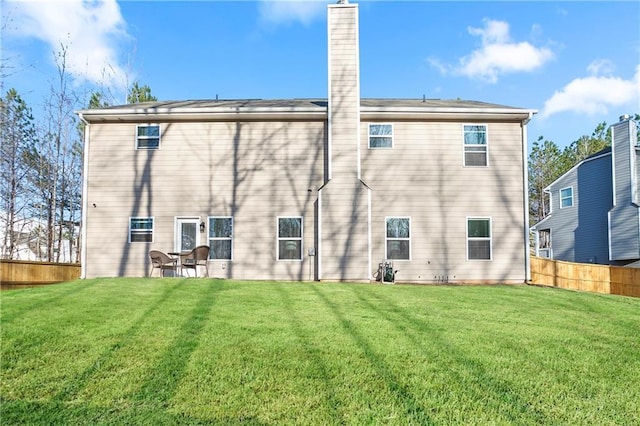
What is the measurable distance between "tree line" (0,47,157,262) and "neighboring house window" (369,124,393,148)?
535 inches

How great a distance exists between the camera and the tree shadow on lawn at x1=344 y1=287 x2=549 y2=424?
124 inches

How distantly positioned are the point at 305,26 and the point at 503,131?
7.07 meters

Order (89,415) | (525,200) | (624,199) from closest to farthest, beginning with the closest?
(89,415) < (525,200) < (624,199)

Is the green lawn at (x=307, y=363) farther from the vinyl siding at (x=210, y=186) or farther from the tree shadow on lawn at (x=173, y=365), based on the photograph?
the vinyl siding at (x=210, y=186)

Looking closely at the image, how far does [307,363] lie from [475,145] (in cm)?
1002

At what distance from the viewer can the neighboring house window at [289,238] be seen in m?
11.9

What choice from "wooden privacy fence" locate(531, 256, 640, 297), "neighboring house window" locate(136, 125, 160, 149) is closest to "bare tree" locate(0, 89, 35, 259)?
"neighboring house window" locate(136, 125, 160, 149)

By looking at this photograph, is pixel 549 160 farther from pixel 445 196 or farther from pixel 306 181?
pixel 306 181

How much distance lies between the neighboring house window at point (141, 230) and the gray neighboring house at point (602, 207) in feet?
57.5

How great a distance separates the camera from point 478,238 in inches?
477

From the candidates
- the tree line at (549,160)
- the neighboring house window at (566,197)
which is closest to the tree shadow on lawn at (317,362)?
the neighboring house window at (566,197)

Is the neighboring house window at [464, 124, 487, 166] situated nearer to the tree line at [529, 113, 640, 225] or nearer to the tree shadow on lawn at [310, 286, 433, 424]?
the tree shadow on lawn at [310, 286, 433, 424]

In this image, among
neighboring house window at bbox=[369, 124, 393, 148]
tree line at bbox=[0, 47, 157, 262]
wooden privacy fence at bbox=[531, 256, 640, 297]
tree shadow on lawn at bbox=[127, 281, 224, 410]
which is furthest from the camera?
tree line at bbox=[0, 47, 157, 262]

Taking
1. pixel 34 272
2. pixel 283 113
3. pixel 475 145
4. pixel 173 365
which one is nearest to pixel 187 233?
pixel 34 272
